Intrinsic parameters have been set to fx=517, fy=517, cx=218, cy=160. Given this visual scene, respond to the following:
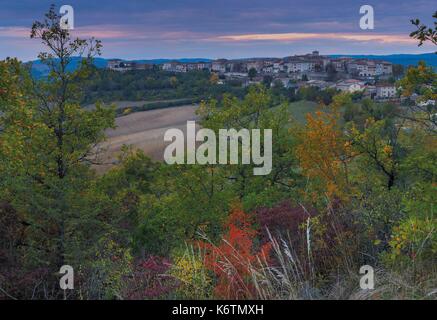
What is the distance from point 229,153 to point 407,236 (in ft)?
60.4

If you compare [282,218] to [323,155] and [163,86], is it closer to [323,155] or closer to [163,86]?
[323,155]

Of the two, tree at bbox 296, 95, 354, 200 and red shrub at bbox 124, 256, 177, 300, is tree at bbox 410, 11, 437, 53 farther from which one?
tree at bbox 296, 95, 354, 200

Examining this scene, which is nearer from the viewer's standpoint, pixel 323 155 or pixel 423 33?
pixel 423 33

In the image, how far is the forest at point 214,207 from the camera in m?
5.81

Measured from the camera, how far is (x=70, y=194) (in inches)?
614

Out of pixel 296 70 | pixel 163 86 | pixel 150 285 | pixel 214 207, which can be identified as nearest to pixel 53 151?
pixel 214 207

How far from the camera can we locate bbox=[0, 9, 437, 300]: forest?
5809 millimetres

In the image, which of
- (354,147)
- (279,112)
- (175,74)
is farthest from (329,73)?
(354,147)

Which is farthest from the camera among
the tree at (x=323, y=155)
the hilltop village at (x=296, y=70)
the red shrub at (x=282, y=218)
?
the hilltop village at (x=296, y=70)

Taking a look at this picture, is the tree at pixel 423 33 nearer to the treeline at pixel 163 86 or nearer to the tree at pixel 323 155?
the tree at pixel 323 155

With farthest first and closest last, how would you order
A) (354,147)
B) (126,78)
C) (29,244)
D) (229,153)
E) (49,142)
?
(126,78) < (229,153) < (354,147) < (49,142) < (29,244)

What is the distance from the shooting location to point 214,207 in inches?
847

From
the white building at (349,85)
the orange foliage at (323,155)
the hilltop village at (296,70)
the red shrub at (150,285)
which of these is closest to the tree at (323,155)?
the orange foliage at (323,155)
